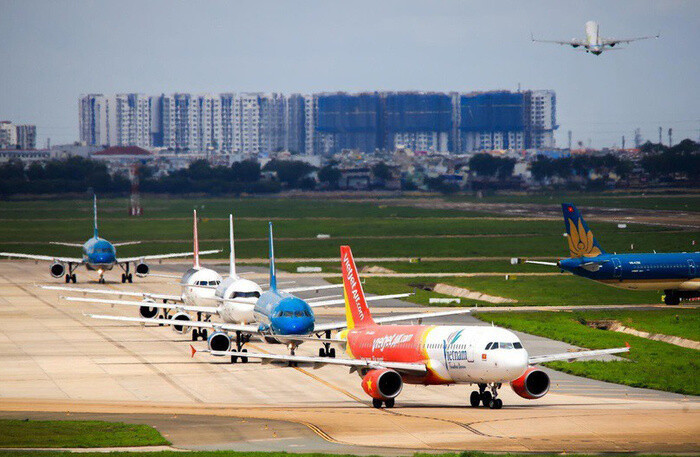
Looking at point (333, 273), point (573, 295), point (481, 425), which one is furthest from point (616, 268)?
point (481, 425)

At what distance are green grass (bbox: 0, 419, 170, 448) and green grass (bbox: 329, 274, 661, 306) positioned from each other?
2278 inches

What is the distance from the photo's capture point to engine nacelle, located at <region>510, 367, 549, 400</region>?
52.9 metres

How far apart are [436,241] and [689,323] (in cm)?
9868

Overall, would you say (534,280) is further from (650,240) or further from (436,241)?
(436,241)

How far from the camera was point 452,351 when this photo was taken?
176 feet

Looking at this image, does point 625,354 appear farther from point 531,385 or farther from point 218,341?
point 218,341

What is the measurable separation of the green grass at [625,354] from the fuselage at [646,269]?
19.6ft

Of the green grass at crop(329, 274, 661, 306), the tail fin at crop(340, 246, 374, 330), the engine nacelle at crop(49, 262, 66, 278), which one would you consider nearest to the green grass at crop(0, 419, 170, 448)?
the tail fin at crop(340, 246, 374, 330)

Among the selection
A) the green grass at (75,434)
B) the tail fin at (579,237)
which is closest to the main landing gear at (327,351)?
the green grass at (75,434)

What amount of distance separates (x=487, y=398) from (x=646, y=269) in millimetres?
50990

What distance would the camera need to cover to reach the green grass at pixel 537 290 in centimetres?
10744

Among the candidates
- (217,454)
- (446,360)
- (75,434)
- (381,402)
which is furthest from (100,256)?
(217,454)

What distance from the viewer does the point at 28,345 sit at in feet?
269

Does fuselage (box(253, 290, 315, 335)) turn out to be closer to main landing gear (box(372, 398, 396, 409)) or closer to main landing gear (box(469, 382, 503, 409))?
main landing gear (box(372, 398, 396, 409))
